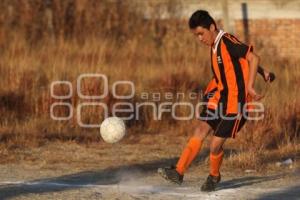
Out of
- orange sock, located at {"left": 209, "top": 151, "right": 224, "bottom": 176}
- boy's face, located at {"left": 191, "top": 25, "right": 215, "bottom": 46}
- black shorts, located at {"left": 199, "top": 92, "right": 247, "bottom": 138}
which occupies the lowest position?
orange sock, located at {"left": 209, "top": 151, "right": 224, "bottom": 176}

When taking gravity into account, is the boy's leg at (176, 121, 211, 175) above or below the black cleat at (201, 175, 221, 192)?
above

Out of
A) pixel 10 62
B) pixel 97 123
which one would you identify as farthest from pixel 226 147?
pixel 10 62

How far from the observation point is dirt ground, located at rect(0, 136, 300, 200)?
8141 mm

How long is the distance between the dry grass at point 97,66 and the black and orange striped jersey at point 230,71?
2907 millimetres

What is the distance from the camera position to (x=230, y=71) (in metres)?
8.01

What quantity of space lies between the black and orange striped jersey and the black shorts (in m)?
0.06

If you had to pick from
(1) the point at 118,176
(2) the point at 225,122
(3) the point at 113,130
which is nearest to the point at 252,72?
(2) the point at 225,122

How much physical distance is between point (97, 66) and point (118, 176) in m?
6.62

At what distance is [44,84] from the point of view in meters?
14.3

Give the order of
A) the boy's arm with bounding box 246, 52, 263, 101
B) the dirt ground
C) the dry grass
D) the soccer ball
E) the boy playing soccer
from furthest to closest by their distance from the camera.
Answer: the dry grass < the soccer ball < the dirt ground < the boy playing soccer < the boy's arm with bounding box 246, 52, 263, 101

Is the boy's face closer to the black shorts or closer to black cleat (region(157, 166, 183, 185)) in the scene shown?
the black shorts

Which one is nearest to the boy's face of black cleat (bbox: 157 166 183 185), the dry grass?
black cleat (bbox: 157 166 183 185)

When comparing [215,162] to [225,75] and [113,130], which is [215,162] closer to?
[225,75]

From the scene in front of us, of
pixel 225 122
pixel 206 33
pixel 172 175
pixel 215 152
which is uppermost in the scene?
pixel 206 33
